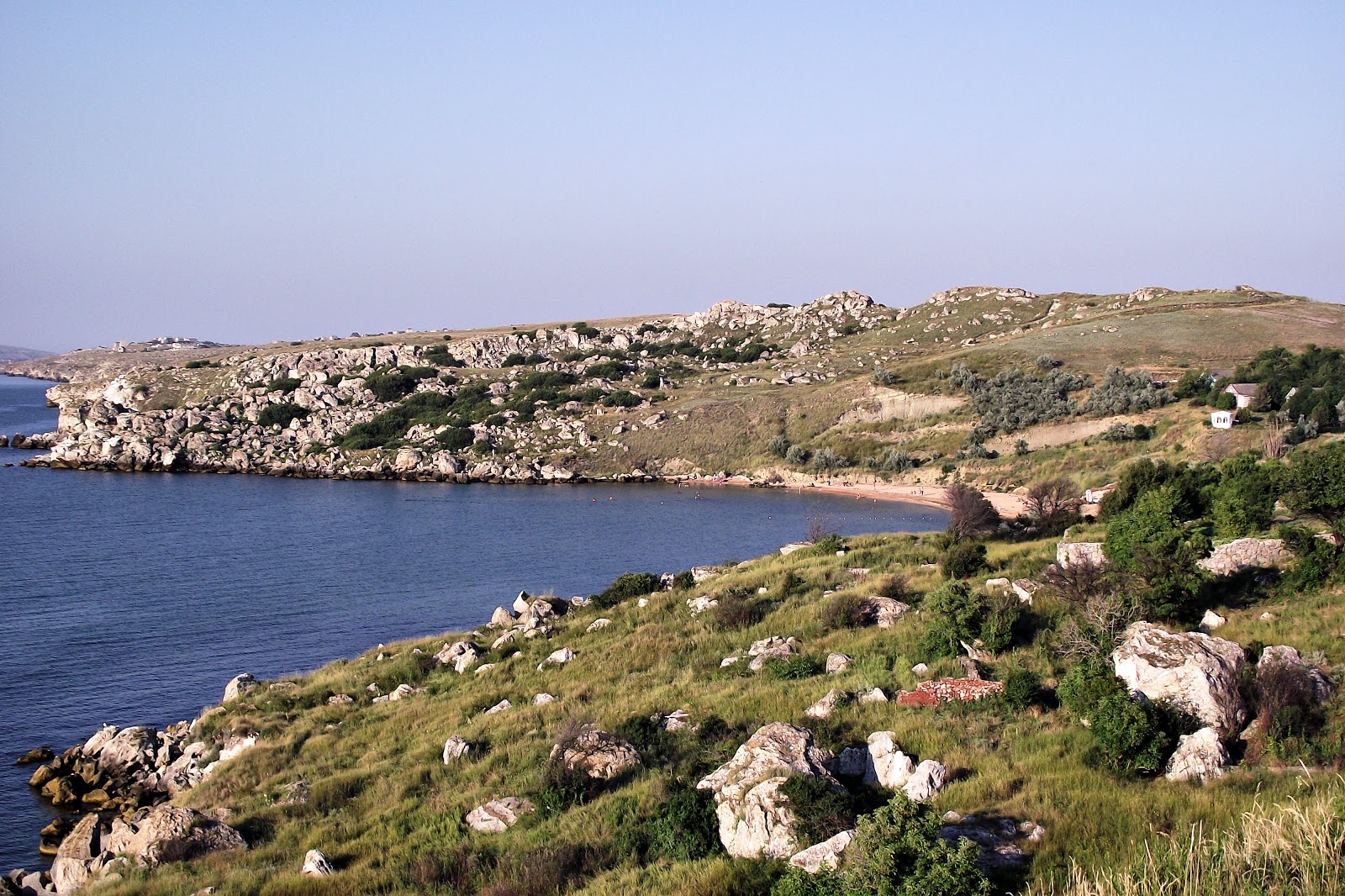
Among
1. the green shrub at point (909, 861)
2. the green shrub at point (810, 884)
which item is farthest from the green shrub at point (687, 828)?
the green shrub at point (909, 861)

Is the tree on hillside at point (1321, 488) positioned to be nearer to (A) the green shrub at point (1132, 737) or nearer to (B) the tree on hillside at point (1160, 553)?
(B) the tree on hillside at point (1160, 553)

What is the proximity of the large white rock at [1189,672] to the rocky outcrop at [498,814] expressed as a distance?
799 cm

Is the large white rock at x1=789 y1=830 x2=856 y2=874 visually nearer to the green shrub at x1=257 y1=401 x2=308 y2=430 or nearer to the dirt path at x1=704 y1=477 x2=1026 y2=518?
the dirt path at x1=704 y1=477 x2=1026 y2=518

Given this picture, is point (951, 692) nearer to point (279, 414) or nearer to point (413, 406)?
point (413, 406)

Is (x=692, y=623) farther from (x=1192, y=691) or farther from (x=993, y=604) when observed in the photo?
(x=1192, y=691)

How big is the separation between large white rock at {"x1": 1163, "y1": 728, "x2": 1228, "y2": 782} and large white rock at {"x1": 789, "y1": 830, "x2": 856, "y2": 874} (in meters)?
3.99

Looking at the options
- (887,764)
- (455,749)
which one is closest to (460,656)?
(455,749)

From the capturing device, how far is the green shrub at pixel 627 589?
2742 cm

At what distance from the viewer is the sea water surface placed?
87.8ft

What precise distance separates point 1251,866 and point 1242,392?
5998 cm

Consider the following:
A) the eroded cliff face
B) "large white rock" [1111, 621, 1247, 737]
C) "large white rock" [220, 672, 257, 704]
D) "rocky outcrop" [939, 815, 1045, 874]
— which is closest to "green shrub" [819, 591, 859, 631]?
"large white rock" [1111, 621, 1247, 737]

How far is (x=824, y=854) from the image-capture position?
29.9 ft

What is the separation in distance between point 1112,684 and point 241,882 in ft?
35.5

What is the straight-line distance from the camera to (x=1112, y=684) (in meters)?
11.7
